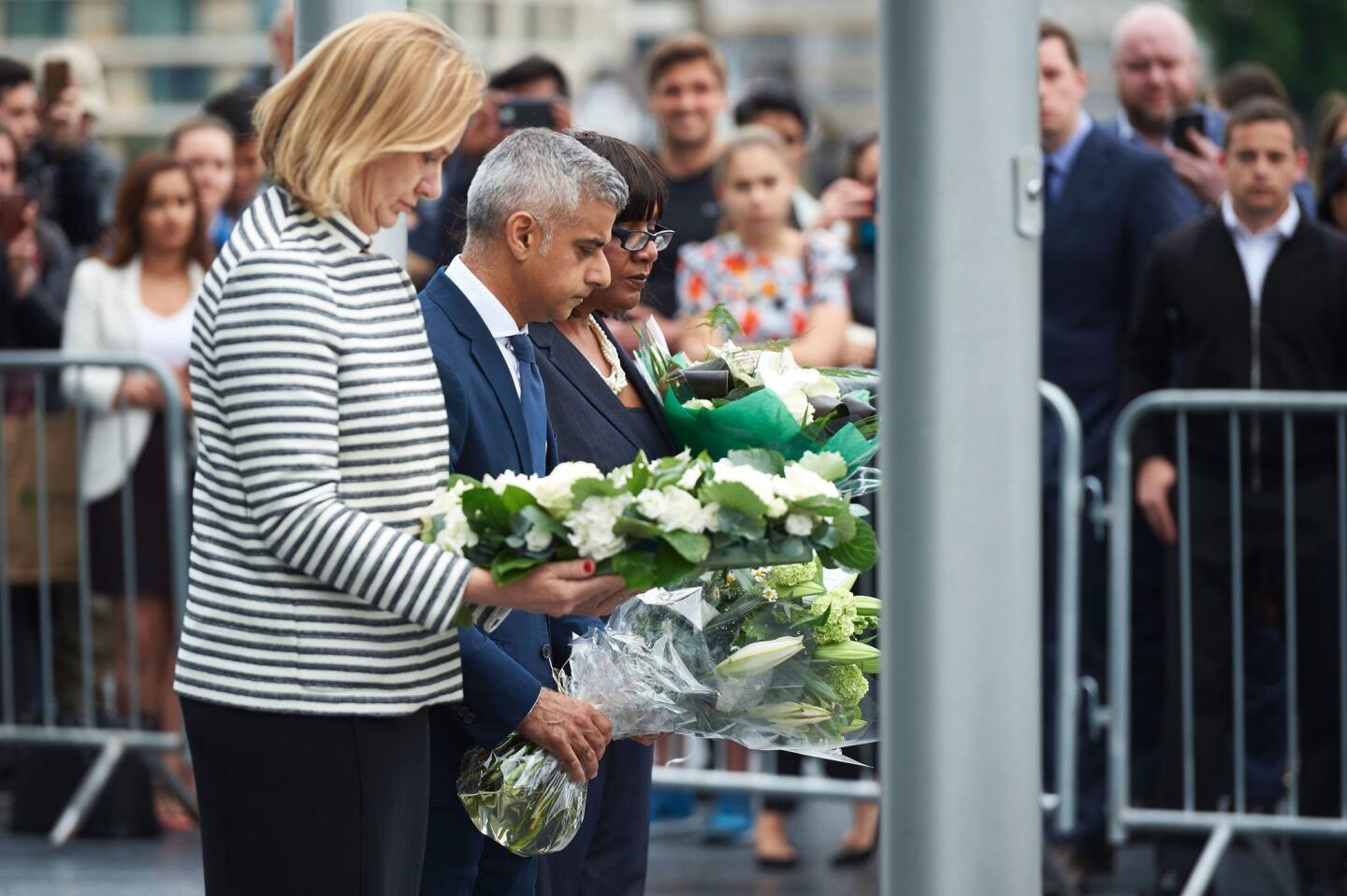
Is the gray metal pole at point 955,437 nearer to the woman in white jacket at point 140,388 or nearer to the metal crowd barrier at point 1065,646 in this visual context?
the metal crowd barrier at point 1065,646

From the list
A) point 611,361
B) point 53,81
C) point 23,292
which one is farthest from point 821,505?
point 53,81

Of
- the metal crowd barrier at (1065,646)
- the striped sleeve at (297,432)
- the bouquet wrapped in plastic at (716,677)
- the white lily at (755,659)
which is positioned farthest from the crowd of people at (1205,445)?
the striped sleeve at (297,432)

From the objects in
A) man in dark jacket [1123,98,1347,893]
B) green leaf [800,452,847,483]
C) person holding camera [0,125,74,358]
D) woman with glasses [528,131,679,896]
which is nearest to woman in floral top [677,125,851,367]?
man in dark jacket [1123,98,1347,893]

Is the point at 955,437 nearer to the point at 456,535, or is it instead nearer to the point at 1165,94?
the point at 456,535

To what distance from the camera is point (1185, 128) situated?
7.41 metres

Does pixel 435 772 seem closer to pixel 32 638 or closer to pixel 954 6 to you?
pixel 954 6

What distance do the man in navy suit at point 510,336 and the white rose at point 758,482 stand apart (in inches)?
19.5

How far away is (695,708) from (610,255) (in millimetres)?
904

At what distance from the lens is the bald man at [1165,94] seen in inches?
291

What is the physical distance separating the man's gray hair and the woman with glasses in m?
0.26

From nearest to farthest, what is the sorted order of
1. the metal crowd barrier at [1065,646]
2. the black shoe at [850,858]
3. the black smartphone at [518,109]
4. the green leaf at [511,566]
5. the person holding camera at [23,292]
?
the green leaf at [511,566], the metal crowd barrier at [1065,646], the black shoe at [850,858], the black smartphone at [518,109], the person holding camera at [23,292]

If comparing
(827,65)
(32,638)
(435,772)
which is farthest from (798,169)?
(827,65)

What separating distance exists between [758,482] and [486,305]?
0.67 metres

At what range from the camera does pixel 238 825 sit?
9.67 feet
